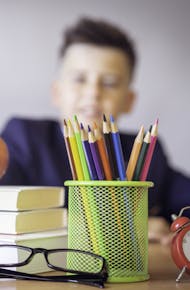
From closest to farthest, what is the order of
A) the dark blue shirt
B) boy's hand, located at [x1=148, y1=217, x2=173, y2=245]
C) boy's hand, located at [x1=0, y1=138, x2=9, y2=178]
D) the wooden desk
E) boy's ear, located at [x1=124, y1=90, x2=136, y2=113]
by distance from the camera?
the wooden desk, boy's hand, located at [x1=0, y1=138, x2=9, y2=178], boy's hand, located at [x1=148, y1=217, x2=173, y2=245], the dark blue shirt, boy's ear, located at [x1=124, y1=90, x2=136, y2=113]

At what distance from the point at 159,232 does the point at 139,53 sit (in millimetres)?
620

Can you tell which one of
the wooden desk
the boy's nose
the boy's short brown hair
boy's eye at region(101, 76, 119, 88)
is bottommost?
the wooden desk

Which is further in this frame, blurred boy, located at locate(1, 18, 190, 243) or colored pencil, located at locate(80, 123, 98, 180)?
blurred boy, located at locate(1, 18, 190, 243)

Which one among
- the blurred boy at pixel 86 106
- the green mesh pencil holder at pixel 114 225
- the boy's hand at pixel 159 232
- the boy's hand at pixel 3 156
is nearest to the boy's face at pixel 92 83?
the blurred boy at pixel 86 106

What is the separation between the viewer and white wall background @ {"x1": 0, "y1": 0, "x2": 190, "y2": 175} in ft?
4.37

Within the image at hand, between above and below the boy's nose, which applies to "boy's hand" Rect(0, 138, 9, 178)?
below

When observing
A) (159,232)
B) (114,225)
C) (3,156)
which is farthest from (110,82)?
(114,225)

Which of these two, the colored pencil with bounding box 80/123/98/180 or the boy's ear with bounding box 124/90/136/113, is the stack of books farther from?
the boy's ear with bounding box 124/90/136/113

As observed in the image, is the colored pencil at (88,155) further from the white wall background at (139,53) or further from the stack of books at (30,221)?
the white wall background at (139,53)

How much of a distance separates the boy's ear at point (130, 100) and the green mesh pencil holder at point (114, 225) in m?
0.93

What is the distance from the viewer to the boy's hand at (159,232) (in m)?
0.87

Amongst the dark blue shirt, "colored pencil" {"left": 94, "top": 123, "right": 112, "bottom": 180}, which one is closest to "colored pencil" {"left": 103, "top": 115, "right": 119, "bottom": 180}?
"colored pencil" {"left": 94, "top": 123, "right": 112, "bottom": 180}

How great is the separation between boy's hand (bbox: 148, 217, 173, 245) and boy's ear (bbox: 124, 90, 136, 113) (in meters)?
0.43

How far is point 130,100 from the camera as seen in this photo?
54.9 inches
